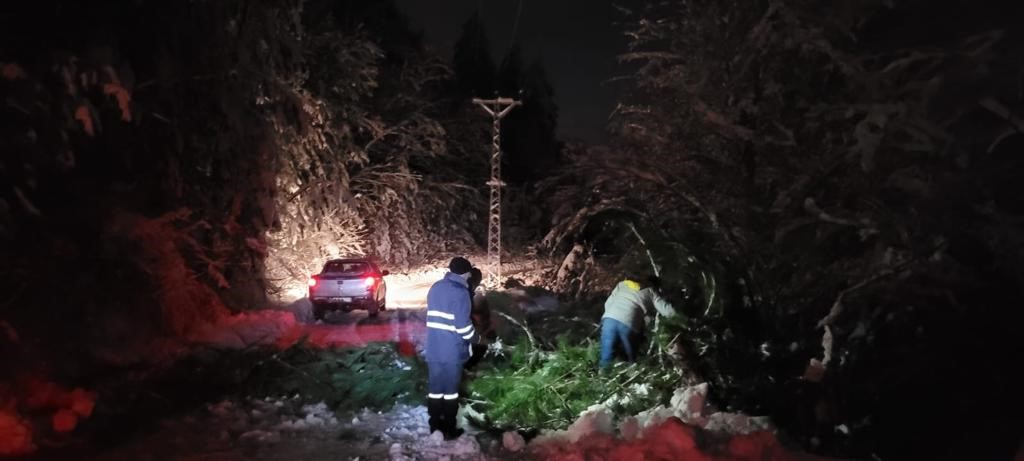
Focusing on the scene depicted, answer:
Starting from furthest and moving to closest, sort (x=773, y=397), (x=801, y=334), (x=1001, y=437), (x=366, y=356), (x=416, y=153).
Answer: (x=416, y=153) < (x=366, y=356) < (x=801, y=334) < (x=773, y=397) < (x=1001, y=437)

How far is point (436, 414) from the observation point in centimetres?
727

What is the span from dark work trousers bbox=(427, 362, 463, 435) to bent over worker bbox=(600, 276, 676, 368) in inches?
83.2

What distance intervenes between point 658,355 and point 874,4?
3.92 meters

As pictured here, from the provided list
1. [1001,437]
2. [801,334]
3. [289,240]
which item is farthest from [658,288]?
[289,240]

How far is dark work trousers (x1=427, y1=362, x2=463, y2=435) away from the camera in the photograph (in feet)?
23.6

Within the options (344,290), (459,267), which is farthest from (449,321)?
(344,290)

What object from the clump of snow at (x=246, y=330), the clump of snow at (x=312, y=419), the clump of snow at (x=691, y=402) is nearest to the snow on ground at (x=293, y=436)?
the clump of snow at (x=312, y=419)

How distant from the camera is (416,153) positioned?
3312 cm

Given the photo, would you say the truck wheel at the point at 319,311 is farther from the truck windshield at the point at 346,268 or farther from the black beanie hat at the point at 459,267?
the black beanie hat at the point at 459,267

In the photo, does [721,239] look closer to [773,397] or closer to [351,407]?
[773,397]

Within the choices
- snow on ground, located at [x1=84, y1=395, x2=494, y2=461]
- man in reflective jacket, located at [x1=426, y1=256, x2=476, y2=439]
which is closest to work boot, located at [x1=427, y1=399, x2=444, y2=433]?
man in reflective jacket, located at [x1=426, y1=256, x2=476, y2=439]

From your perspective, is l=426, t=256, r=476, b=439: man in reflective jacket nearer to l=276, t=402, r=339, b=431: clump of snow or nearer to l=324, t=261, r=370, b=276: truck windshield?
l=276, t=402, r=339, b=431: clump of snow

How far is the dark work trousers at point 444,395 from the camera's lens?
23.6ft

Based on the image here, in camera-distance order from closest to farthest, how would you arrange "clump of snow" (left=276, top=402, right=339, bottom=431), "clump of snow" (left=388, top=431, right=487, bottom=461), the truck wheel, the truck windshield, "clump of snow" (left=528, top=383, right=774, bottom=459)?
"clump of snow" (left=528, top=383, right=774, bottom=459) < "clump of snow" (left=388, top=431, right=487, bottom=461) < "clump of snow" (left=276, top=402, right=339, bottom=431) < the truck wheel < the truck windshield
